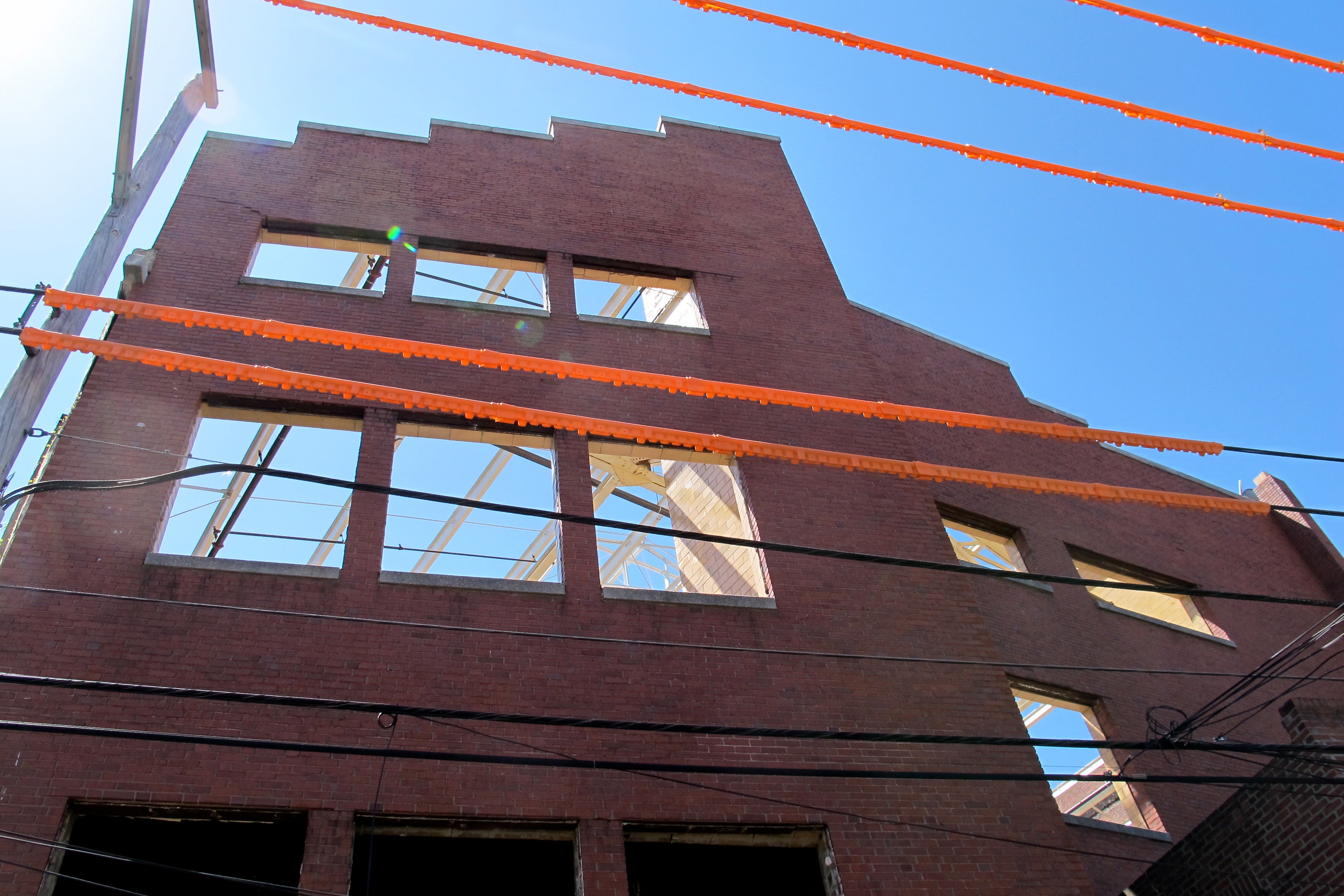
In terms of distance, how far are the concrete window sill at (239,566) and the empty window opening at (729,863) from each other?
12.7 feet

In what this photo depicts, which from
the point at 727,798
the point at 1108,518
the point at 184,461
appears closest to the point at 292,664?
the point at 184,461

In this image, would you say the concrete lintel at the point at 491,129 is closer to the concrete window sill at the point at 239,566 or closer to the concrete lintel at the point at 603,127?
the concrete lintel at the point at 603,127

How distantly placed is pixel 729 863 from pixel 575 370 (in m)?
5.23

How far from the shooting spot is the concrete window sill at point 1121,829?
12.6 meters

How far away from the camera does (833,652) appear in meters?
11.1

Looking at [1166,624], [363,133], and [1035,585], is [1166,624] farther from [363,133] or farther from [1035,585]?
[363,133]

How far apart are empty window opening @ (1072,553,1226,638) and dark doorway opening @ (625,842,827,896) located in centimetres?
835

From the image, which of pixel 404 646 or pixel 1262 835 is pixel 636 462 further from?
pixel 1262 835

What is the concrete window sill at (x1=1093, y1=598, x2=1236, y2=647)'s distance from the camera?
15.9 meters

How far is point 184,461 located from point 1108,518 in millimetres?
14802

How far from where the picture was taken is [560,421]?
327 inches

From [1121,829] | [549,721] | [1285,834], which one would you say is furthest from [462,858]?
[1121,829]

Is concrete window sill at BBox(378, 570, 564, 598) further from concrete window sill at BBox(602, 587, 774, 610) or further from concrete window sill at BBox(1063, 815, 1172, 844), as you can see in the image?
concrete window sill at BBox(1063, 815, 1172, 844)

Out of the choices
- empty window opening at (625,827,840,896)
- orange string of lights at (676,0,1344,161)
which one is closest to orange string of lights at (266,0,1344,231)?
orange string of lights at (676,0,1344,161)
